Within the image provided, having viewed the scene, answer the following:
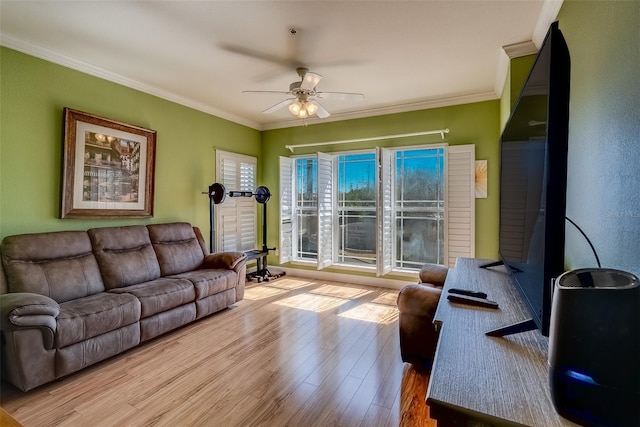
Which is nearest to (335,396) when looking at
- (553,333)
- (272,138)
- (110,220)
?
(553,333)

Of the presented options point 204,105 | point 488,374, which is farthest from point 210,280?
point 488,374

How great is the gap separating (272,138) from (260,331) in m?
3.52

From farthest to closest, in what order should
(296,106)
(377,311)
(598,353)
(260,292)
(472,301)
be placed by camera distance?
1. (260,292)
2. (377,311)
3. (296,106)
4. (472,301)
5. (598,353)

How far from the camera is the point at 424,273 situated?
9.30 feet

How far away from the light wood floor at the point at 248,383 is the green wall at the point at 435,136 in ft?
6.07

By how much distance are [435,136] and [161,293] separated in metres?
3.84

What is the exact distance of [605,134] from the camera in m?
1.24

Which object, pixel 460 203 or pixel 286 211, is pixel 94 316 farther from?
pixel 460 203

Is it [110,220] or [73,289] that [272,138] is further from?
[73,289]

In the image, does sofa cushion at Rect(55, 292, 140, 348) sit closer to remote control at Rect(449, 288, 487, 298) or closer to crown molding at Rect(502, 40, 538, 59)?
remote control at Rect(449, 288, 487, 298)

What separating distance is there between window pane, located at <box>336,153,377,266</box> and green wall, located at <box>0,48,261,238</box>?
2444 millimetres

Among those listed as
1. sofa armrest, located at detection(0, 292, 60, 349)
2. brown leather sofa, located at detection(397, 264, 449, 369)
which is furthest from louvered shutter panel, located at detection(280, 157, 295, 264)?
sofa armrest, located at detection(0, 292, 60, 349)

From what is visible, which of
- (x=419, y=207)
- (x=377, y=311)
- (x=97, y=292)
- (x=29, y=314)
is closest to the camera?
(x=29, y=314)

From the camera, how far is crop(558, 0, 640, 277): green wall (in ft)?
3.35
